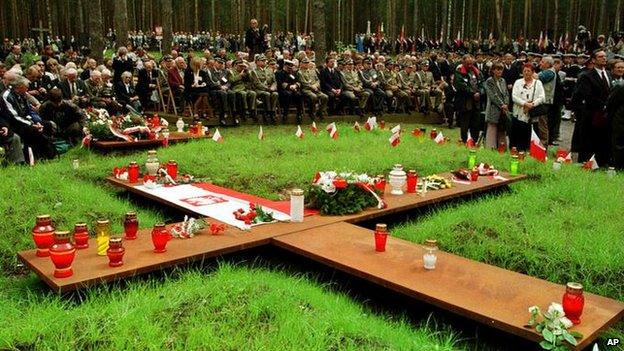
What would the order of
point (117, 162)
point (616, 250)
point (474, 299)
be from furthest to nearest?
1. point (117, 162)
2. point (616, 250)
3. point (474, 299)

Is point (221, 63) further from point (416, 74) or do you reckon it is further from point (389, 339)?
point (389, 339)

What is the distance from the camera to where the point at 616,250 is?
167 inches

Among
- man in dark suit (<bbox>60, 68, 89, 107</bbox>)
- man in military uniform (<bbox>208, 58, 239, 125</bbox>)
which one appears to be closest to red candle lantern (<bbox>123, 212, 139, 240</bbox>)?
man in dark suit (<bbox>60, 68, 89, 107</bbox>)

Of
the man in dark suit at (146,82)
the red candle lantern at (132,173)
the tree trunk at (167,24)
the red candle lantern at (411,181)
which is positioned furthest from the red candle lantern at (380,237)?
the tree trunk at (167,24)

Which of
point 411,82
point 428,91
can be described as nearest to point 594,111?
point 428,91

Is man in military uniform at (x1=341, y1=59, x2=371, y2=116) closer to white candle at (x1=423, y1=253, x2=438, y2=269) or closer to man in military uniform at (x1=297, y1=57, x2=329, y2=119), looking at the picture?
man in military uniform at (x1=297, y1=57, x2=329, y2=119)

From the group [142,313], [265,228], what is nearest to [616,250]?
[265,228]

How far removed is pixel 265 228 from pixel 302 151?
372 cm

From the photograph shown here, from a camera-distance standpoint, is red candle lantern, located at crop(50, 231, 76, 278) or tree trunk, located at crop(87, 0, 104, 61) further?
tree trunk, located at crop(87, 0, 104, 61)

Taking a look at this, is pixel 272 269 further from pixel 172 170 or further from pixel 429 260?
pixel 172 170

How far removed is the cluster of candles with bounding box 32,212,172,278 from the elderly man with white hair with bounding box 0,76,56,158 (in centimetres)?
459

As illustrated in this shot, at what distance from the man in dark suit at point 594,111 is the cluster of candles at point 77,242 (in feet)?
21.4

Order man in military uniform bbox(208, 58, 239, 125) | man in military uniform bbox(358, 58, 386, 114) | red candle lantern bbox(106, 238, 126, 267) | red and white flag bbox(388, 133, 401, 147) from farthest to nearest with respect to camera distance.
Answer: man in military uniform bbox(358, 58, 386, 114) → man in military uniform bbox(208, 58, 239, 125) → red and white flag bbox(388, 133, 401, 147) → red candle lantern bbox(106, 238, 126, 267)

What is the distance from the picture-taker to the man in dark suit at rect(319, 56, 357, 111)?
13.3 meters
